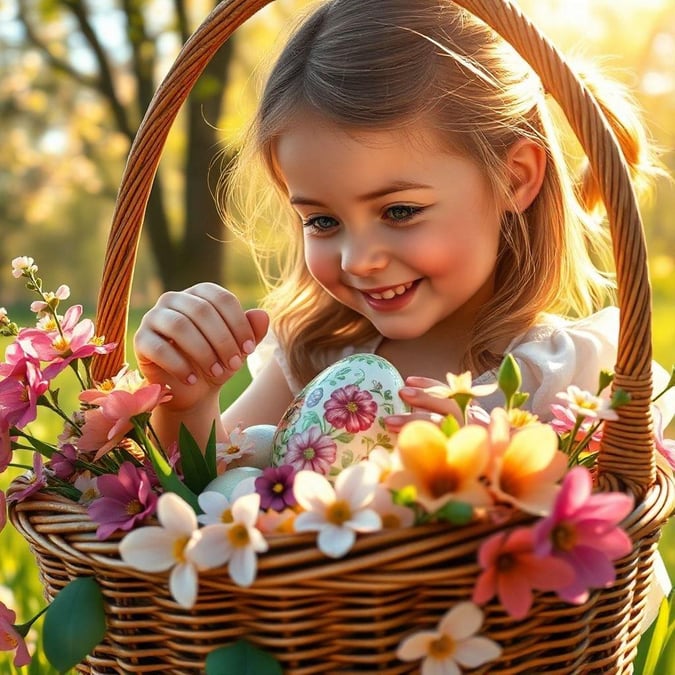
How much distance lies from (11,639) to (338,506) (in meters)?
0.48

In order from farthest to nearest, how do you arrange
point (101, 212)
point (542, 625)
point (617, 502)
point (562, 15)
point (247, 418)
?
1. point (101, 212)
2. point (562, 15)
3. point (247, 418)
4. point (542, 625)
5. point (617, 502)

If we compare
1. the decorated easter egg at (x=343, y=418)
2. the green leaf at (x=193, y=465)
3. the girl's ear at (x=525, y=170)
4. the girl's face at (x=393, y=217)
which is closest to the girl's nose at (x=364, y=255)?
the girl's face at (x=393, y=217)

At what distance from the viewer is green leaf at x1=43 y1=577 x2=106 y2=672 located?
0.99 m

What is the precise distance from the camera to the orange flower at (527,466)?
0.86 metres

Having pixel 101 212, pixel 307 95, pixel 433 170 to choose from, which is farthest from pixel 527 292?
pixel 101 212

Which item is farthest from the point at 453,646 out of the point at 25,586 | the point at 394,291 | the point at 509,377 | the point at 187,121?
the point at 187,121

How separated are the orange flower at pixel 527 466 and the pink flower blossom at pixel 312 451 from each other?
0.41 meters

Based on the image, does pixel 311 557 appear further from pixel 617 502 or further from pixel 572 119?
pixel 572 119

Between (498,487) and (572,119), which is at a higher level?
(572,119)

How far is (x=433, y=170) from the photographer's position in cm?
146

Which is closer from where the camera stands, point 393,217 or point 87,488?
point 87,488

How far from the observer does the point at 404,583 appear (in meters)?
0.88

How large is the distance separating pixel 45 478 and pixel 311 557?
435 mm

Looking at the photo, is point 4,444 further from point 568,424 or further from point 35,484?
point 568,424
